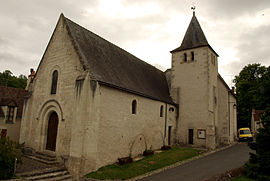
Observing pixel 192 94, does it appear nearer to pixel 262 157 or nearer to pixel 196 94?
pixel 196 94

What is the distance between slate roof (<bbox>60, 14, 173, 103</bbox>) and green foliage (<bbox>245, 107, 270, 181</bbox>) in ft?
28.8

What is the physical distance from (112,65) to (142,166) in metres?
8.11

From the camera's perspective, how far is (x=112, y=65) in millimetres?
16188

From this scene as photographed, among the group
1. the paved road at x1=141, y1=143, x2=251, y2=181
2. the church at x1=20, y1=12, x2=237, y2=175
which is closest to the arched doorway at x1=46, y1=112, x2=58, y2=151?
the church at x1=20, y1=12, x2=237, y2=175

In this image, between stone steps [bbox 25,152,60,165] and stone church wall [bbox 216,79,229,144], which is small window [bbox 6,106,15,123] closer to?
stone steps [bbox 25,152,60,165]

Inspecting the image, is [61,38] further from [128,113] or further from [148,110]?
[148,110]

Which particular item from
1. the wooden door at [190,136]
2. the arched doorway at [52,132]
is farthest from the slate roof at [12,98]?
the wooden door at [190,136]

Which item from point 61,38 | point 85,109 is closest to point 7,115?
point 61,38

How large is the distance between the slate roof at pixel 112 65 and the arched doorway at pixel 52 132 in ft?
15.5

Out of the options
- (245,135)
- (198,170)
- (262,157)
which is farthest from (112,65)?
(245,135)

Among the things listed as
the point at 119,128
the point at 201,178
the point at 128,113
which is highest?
the point at 128,113

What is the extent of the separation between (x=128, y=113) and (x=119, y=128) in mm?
1540

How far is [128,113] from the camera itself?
15180mm

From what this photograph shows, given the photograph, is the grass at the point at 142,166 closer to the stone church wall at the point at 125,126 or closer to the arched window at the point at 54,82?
the stone church wall at the point at 125,126
